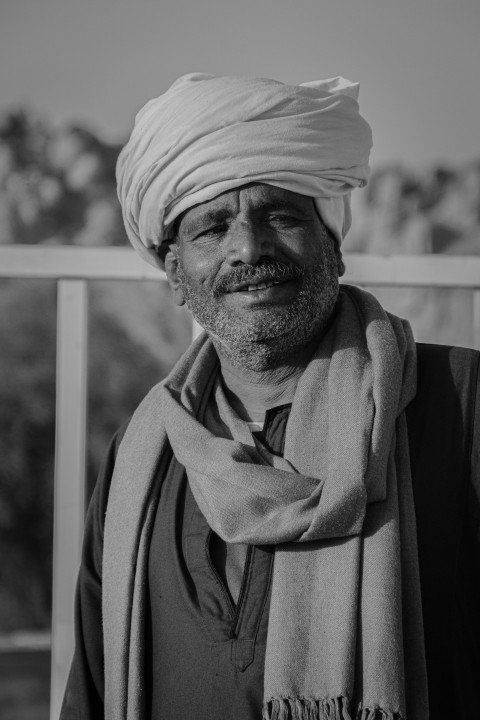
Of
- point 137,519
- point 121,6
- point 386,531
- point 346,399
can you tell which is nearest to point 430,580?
Answer: point 386,531

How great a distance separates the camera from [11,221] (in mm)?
4055

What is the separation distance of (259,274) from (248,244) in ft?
0.18

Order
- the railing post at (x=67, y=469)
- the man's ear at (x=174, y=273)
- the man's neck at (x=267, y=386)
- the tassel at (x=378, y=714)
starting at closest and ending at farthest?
1. the tassel at (x=378, y=714)
2. the man's neck at (x=267, y=386)
3. the man's ear at (x=174, y=273)
4. the railing post at (x=67, y=469)

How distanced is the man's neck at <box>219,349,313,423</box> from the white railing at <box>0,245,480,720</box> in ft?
3.40

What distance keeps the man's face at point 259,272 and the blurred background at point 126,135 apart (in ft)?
5.45

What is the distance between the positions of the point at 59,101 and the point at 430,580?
2.90m

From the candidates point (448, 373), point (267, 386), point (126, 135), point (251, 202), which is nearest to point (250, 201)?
point (251, 202)

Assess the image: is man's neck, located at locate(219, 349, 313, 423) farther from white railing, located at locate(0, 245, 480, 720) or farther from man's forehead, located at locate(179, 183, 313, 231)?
white railing, located at locate(0, 245, 480, 720)

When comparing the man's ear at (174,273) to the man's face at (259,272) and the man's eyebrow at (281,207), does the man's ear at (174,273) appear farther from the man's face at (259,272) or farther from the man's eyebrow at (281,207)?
the man's eyebrow at (281,207)

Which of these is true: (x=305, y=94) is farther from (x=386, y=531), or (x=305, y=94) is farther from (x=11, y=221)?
(x=11, y=221)

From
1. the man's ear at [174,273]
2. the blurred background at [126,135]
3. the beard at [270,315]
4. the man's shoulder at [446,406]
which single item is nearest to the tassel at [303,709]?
the man's shoulder at [446,406]

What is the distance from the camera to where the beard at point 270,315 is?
165 centimetres

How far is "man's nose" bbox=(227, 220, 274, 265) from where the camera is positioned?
63.7 inches

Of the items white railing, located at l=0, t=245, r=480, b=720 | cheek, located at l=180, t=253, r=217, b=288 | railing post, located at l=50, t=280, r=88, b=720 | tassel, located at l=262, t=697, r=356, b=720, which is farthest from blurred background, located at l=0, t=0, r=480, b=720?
tassel, located at l=262, t=697, r=356, b=720
